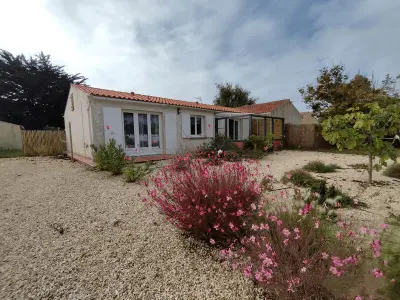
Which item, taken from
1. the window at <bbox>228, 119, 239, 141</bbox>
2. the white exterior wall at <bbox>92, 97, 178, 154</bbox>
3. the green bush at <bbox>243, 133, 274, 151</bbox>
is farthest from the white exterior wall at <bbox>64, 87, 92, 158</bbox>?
the window at <bbox>228, 119, 239, 141</bbox>

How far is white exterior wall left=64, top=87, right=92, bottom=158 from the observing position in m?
8.65

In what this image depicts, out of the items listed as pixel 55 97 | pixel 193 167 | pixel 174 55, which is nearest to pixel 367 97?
pixel 174 55

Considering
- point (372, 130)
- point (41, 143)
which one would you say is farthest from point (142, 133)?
point (372, 130)

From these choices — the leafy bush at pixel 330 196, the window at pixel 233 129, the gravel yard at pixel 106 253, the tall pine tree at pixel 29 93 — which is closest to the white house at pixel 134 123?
the window at pixel 233 129

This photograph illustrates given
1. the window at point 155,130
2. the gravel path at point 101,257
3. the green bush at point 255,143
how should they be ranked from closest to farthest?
1. the gravel path at point 101,257
2. the window at point 155,130
3. the green bush at point 255,143

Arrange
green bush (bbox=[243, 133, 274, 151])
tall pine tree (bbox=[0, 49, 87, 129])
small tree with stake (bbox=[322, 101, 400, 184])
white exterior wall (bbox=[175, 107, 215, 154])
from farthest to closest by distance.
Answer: tall pine tree (bbox=[0, 49, 87, 129]) → green bush (bbox=[243, 133, 274, 151]) → white exterior wall (bbox=[175, 107, 215, 154]) → small tree with stake (bbox=[322, 101, 400, 184])

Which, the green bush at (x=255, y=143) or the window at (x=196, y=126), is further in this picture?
the green bush at (x=255, y=143)

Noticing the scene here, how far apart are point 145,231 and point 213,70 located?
12.1 m

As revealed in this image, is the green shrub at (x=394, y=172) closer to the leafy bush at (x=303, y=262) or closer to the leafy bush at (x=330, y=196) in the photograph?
the leafy bush at (x=330, y=196)

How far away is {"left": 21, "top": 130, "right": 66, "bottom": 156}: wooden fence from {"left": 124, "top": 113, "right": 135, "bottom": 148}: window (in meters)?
6.23

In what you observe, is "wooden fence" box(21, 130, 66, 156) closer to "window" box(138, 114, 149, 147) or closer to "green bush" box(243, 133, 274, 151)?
"window" box(138, 114, 149, 147)

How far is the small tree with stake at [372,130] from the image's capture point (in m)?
3.74

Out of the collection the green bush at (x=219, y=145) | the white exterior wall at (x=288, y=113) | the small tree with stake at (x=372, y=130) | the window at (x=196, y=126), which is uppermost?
the white exterior wall at (x=288, y=113)

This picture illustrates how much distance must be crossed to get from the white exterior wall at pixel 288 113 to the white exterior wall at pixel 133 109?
12.1 meters
